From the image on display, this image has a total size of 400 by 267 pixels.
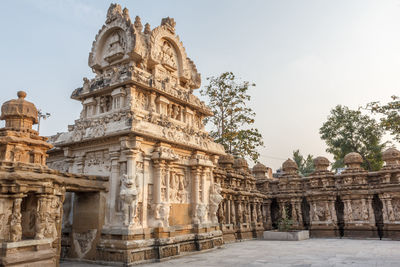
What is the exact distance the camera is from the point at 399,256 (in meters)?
10.7

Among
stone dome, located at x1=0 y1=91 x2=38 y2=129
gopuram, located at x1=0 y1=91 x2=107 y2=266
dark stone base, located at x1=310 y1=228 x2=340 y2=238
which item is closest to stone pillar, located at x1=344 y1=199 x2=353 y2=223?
dark stone base, located at x1=310 y1=228 x2=340 y2=238

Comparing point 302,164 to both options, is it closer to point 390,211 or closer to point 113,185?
point 390,211

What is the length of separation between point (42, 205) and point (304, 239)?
1416 cm

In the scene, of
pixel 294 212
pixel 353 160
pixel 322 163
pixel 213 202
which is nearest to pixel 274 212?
pixel 294 212

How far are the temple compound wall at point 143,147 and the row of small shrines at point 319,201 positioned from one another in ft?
10.4

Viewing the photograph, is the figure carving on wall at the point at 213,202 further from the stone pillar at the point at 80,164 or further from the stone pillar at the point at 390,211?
the stone pillar at the point at 390,211

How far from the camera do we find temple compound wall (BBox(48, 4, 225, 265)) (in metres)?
10.1

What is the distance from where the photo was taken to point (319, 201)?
63.8 feet

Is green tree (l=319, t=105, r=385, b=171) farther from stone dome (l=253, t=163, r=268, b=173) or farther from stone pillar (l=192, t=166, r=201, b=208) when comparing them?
stone pillar (l=192, t=166, r=201, b=208)

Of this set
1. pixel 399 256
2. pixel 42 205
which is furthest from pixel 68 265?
pixel 399 256

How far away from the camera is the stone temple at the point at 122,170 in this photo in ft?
26.0

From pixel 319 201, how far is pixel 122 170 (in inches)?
546

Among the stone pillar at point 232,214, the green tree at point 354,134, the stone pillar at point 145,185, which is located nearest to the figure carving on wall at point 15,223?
the stone pillar at point 145,185

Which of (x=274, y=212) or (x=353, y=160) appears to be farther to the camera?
(x=274, y=212)
